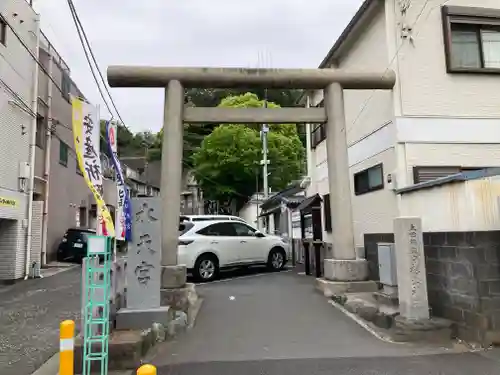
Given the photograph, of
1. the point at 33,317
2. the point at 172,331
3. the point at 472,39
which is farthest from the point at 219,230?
the point at 472,39

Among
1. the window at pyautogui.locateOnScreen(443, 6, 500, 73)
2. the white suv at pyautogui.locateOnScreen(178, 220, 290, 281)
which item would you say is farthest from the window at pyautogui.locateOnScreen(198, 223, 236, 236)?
the window at pyautogui.locateOnScreen(443, 6, 500, 73)

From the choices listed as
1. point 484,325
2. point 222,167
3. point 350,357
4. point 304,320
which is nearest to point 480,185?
point 484,325

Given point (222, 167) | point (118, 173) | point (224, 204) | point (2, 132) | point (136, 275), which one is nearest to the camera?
point (118, 173)

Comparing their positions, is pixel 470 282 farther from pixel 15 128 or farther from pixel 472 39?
pixel 15 128

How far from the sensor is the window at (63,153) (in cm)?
1970

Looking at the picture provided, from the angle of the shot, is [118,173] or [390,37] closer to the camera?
[118,173]

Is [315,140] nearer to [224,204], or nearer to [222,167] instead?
[222,167]

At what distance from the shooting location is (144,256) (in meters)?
6.73

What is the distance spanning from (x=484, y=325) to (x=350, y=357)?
189 centimetres

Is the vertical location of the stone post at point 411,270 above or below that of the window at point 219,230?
below

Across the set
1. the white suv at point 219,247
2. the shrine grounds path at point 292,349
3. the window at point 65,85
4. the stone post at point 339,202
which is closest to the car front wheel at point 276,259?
the white suv at point 219,247

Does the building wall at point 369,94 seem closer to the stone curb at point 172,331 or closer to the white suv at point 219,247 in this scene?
the white suv at point 219,247

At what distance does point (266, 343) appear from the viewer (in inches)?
249

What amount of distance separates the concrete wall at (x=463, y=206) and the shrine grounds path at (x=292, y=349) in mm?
1751
